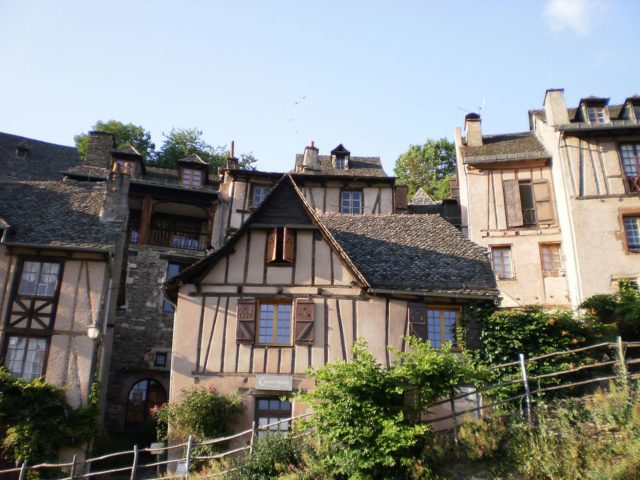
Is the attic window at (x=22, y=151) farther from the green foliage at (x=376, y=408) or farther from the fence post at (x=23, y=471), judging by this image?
the green foliage at (x=376, y=408)

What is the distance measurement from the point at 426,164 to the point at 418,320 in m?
26.5

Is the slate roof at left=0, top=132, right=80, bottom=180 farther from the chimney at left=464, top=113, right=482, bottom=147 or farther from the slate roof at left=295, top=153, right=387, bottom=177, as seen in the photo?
the chimney at left=464, top=113, right=482, bottom=147

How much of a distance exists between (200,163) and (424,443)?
19172 millimetres

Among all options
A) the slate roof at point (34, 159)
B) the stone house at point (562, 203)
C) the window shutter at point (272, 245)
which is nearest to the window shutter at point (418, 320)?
the window shutter at point (272, 245)

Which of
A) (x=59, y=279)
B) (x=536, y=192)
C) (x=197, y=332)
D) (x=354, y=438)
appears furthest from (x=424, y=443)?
(x=536, y=192)

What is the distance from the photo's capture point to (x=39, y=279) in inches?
602

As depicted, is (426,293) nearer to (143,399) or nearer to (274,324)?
(274,324)

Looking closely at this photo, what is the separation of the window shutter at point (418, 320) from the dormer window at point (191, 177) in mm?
14680

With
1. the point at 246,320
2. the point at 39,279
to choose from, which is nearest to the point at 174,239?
the point at 39,279

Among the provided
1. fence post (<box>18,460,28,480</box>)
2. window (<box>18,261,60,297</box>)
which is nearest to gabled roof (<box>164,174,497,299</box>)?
window (<box>18,261,60,297</box>)

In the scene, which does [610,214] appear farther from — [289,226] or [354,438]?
[354,438]

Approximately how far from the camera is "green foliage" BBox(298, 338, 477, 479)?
10133 mm

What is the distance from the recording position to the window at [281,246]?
585 inches

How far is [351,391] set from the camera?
1062cm
